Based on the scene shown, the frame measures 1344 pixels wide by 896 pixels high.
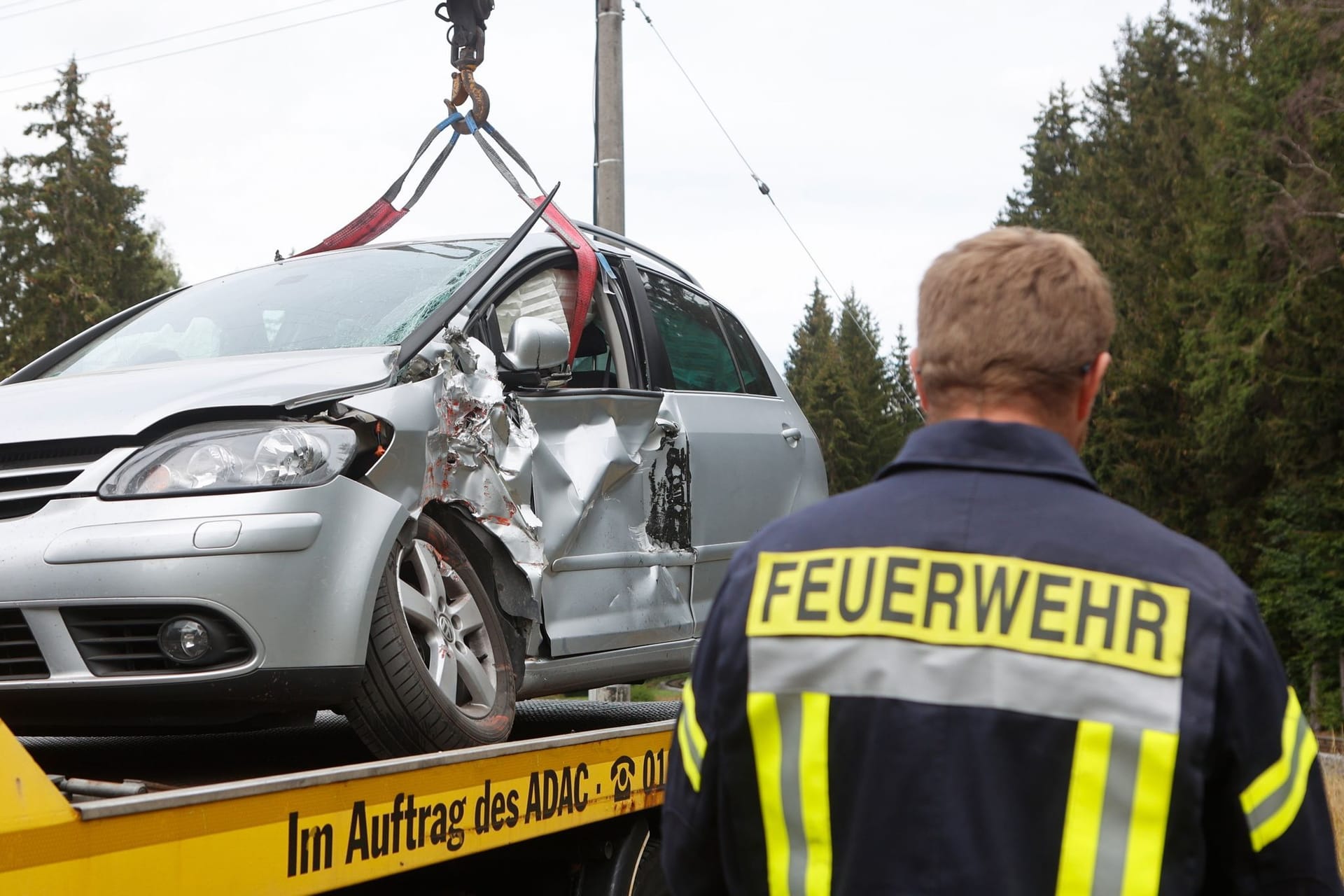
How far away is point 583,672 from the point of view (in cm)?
398

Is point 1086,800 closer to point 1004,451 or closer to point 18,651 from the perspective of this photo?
point 1004,451

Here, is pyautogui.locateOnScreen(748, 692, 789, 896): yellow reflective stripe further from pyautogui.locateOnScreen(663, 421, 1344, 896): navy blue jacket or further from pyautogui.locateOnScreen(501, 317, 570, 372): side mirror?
pyautogui.locateOnScreen(501, 317, 570, 372): side mirror

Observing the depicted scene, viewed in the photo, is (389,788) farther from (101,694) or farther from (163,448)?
(163,448)

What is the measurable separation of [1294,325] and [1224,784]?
28.6m

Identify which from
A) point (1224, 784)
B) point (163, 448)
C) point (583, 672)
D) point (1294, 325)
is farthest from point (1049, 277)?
point (1294, 325)

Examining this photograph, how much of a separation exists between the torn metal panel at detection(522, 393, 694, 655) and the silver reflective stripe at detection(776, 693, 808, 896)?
233cm

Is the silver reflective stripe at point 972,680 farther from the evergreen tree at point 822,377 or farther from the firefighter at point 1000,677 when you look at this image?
the evergreen tree at point 822,377

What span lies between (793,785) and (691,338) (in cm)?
362

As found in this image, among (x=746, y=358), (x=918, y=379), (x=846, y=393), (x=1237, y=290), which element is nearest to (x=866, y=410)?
(x=846, y=393)

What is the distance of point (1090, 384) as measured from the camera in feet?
5.08

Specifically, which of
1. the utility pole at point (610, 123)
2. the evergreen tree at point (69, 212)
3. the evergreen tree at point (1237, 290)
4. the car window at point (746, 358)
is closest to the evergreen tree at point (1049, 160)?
the evergreen tree at point (1237, 290)

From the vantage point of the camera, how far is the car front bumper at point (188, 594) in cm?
278

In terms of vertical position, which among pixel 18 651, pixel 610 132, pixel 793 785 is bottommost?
pixel 18 651

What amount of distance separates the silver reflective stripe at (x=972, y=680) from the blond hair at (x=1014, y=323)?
0.29 m
